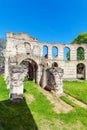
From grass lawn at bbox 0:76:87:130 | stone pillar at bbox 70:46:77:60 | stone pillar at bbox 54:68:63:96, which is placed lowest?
grass lawn at bbox 0:76:87:130

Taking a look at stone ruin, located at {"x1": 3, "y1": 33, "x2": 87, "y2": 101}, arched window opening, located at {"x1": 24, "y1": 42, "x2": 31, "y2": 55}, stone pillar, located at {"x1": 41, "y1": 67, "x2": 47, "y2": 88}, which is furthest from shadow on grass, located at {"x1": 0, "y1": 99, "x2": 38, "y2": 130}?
arched window opening, located at {"x1": 24, "y1": 42, "x2": 31, "y2": 55}

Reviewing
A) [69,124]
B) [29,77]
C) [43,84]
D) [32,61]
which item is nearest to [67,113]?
[69,124]

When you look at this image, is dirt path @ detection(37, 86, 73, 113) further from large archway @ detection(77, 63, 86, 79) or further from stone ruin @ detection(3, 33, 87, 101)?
large archway @ detection(77, 63, 86, 79)

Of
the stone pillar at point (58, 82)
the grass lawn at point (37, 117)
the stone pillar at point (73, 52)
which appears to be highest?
the stone pillar at point (73, 52)

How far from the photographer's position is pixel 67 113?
16625mm

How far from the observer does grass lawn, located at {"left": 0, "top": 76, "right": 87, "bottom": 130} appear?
13789 mm

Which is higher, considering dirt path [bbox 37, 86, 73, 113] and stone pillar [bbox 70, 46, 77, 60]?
stone pillar [bbox 70, 46, 77, 60]

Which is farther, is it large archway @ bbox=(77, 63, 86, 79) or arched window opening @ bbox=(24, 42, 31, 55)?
large archway @ bbox=(77, 63, 86, 79)

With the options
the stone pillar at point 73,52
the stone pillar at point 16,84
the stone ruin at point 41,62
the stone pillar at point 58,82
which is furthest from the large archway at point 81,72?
the stone pillar at point 16,84

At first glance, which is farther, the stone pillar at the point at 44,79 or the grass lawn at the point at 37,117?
the stone pillar at the point at 44,79

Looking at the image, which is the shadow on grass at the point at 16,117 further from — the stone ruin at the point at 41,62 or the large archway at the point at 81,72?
the large archway at the point at 81,72

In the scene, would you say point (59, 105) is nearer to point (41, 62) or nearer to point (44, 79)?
point (44, 79)

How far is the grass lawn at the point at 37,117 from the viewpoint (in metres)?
13.8

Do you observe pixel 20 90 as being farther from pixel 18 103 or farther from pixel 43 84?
pixel 43 84
